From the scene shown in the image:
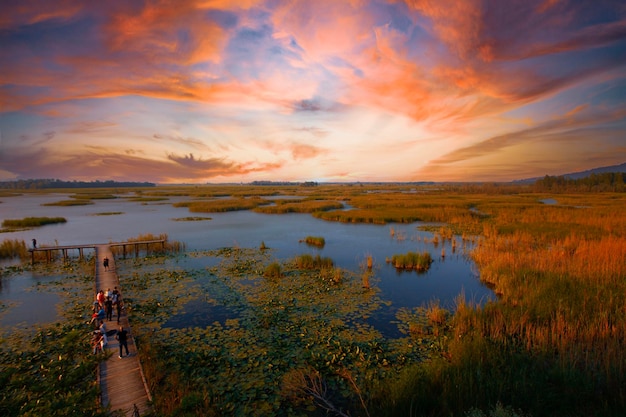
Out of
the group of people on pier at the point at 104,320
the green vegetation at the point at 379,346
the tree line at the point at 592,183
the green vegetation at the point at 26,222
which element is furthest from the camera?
the tree line at the point at 592,183

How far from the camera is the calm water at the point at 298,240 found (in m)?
18.9

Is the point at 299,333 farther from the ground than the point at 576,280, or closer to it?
closer to it

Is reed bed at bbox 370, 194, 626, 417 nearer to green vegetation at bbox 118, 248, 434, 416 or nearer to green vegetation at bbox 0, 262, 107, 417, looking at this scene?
green vegetation at bbox 118, 248, 434, 416

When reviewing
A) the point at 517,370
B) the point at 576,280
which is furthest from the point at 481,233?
the point at 517,370

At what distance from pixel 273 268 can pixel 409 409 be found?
1539 centimetres

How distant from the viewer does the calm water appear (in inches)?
744

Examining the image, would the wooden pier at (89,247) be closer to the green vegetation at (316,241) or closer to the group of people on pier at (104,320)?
the green vegetation at (316,241)

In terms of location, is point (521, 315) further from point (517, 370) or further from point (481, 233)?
point (481, 233)

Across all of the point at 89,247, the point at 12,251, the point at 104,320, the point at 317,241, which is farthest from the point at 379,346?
the point at 12,251

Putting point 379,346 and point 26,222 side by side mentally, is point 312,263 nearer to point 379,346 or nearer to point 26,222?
point 379,346

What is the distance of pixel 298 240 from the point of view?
35406mm

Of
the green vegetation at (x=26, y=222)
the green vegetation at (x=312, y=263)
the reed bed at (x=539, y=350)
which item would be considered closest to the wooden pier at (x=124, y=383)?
the reed bed at (x=539, y=350)

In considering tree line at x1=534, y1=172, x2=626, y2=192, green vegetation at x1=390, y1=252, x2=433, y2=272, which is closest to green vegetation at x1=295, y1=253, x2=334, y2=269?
green vegetation at x1=390, y1=252, x2=433, y2=272

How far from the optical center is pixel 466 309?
1400 centimetres
